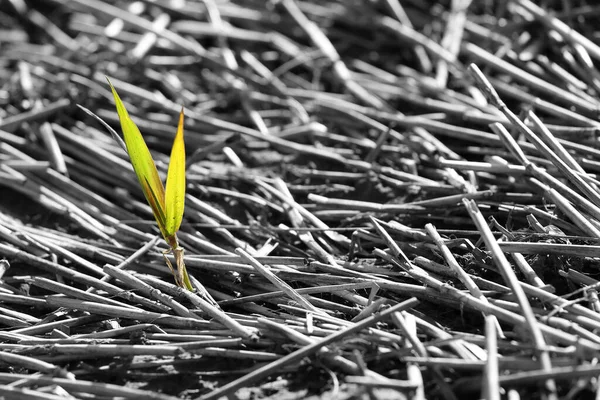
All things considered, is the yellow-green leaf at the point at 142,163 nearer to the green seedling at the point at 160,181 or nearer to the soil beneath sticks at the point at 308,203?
the green seedling at the point at 160,181

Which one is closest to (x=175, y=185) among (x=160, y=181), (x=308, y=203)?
(x=160, y=181)

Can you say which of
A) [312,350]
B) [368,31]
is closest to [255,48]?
[368,31]

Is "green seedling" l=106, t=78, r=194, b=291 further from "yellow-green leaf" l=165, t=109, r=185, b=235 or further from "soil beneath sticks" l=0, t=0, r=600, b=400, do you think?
"soil beneath sticks" l=0, t=0, r=600, b=400

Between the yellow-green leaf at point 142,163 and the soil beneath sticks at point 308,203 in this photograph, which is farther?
the yellow-green leaf at point 142,163

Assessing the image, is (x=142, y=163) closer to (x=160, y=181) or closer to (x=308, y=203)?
(x=160, y=181)

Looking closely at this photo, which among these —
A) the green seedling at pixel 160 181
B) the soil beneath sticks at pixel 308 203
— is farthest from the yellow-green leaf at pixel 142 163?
the soil beneath sticks at pixel 308 203

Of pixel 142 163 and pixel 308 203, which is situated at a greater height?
pixel 142 163

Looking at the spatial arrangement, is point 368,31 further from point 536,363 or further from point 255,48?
point 536,363
